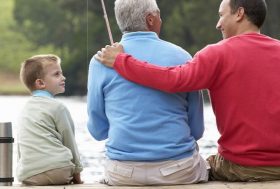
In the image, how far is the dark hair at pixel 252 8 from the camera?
3.96 m

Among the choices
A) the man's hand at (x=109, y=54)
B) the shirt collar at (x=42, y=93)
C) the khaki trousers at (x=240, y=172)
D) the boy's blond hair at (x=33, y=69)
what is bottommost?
the khaki trousers at (x=240, y=172)

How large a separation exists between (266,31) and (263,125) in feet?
68.8

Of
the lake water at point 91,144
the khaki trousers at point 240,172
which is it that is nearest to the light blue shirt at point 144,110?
the khaki trousers at point 240,172

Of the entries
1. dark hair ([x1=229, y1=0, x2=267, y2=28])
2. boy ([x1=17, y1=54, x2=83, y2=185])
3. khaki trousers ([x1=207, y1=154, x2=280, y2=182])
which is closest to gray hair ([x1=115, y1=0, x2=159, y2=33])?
dark hair ([x1=229, y1=0, x2=267, y2=28])

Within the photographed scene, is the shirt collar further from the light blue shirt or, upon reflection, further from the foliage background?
Result: the foliage background

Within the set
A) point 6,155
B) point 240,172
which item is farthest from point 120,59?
point 6,155

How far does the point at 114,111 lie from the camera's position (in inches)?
155

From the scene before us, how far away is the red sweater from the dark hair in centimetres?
8

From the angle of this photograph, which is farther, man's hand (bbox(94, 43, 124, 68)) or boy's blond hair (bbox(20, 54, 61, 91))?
boy's blond hair (bbox(20, 54, 61, 91))

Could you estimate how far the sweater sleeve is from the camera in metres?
3.80

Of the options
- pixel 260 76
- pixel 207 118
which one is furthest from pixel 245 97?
pixel 207 118

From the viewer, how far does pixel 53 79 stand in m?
4.38

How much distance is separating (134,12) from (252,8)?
510 mm

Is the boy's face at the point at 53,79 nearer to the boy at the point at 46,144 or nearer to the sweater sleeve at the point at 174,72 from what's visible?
the boy at the point at 46,144
